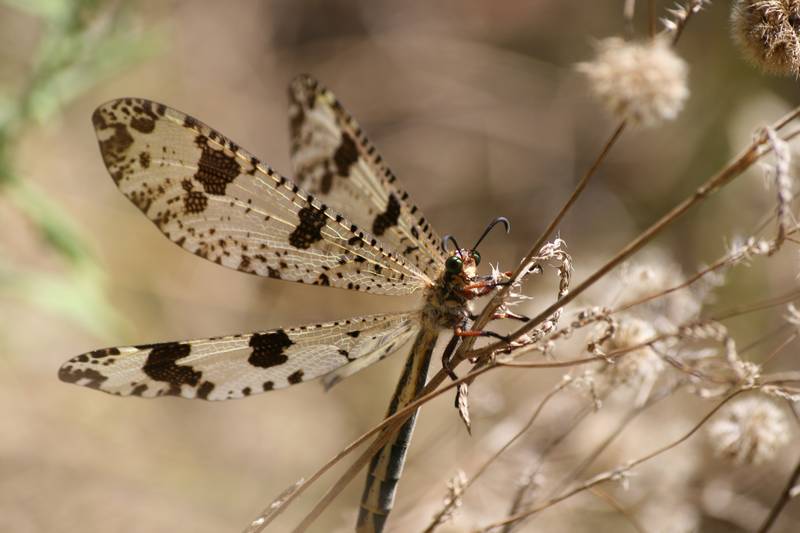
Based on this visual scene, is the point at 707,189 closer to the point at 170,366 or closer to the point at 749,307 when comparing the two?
the point at 749,307

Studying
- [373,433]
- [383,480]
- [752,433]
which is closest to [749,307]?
[752,433]

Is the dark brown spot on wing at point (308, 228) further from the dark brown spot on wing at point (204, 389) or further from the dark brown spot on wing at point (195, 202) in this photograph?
the dark brown spot on wing at point (204, 389)

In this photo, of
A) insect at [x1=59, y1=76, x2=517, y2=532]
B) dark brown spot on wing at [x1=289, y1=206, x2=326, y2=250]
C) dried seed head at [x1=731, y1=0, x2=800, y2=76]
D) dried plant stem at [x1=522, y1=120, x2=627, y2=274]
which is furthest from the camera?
dark brown spot on wing at [x1=289, y1=206, x2=326, y2=250]

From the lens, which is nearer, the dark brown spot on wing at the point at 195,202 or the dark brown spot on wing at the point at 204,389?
the dark brown spot on wing at the point at 204,389

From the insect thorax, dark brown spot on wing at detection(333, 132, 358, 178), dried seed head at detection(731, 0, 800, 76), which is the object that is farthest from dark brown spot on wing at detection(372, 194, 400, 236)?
dried seed head at detection(731, 0, 800, 76)

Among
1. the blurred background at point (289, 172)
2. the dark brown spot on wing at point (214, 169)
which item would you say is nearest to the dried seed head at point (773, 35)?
the dark brown spot on wing at point (214, 169)

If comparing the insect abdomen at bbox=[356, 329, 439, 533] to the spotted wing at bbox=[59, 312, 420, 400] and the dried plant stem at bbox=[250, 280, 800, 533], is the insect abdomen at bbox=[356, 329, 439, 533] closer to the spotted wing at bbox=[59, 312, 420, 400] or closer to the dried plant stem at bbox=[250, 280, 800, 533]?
the spotted wing at bbox=[59, 312, 420, 400]

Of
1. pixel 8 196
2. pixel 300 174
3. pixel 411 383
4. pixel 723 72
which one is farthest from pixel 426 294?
pixel 723 72
